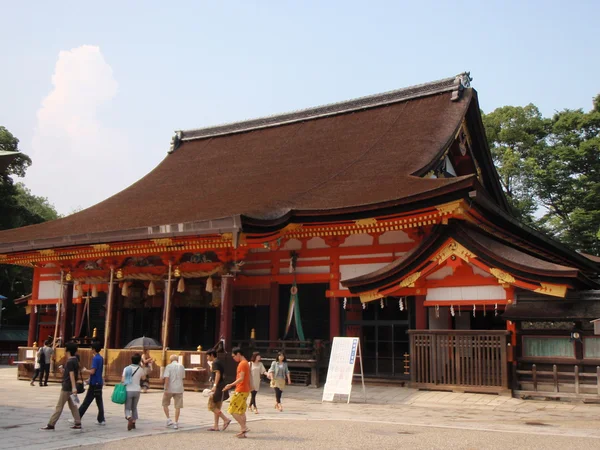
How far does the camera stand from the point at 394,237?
57.3 feet

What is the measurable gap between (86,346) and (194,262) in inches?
224

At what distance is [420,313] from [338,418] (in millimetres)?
5503

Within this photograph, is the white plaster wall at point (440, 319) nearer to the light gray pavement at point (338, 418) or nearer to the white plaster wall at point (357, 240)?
the light gray pavement at point (338, 418)

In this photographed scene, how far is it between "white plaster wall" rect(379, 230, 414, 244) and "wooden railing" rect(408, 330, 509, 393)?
9.48ft

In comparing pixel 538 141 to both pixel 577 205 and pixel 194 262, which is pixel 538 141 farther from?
pixel 194 262

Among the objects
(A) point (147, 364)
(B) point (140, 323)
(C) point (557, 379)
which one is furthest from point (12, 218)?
(C) point (557, 379)

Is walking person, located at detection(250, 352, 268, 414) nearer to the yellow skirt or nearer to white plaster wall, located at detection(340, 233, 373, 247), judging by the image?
the yellow skirt

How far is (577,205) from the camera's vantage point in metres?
33.2

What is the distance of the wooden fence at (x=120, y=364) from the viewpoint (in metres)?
16.4

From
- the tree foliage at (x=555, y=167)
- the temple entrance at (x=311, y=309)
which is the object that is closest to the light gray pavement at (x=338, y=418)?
the temple entrance at (x=311, y=309)

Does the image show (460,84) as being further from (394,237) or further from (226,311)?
(226,311)

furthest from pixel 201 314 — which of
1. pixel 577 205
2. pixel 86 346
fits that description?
pixel 577 205

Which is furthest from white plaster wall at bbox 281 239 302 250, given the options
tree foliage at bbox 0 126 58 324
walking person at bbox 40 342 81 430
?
tree foliage at bbox 0 126 58 324

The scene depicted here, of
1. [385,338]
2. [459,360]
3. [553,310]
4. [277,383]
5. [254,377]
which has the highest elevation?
[553,310]
